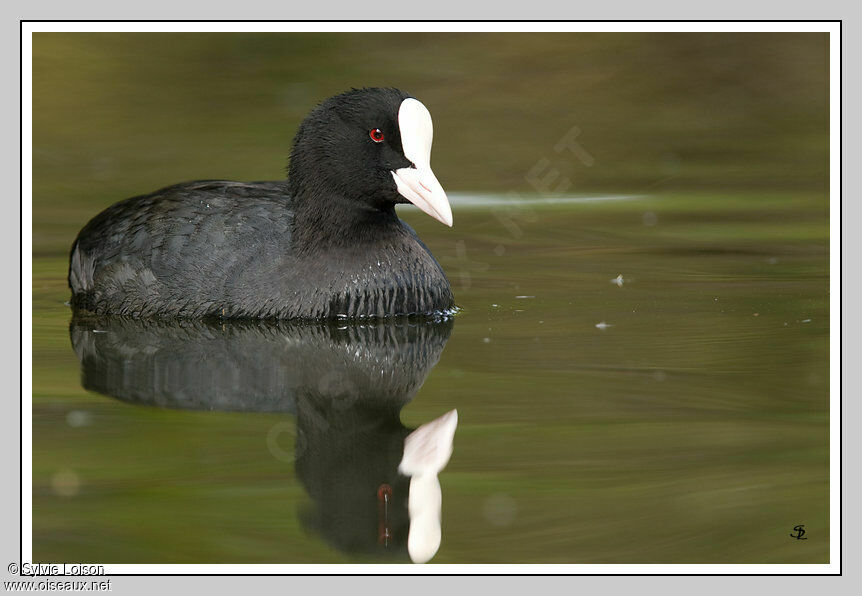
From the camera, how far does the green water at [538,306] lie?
5398 millimetres

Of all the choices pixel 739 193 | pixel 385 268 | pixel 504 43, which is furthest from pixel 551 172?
pixel 385 268

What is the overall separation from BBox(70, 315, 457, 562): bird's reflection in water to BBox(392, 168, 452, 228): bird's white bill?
61 cm

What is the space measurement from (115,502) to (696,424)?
231cm

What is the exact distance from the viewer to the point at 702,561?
518cm

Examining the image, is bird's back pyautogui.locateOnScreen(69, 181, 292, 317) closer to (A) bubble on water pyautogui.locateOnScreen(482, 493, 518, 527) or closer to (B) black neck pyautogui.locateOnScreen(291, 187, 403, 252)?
(B) black neck pyautogui.locateOnScreen(291, 187, 403, 252)

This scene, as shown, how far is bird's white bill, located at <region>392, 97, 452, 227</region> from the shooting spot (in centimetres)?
808

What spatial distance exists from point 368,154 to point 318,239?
55 cm

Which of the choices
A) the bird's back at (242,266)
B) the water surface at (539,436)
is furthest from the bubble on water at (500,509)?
the bird's back at (242,266)

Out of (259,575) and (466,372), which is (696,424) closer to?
(466,372)

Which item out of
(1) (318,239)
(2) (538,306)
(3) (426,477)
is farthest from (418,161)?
(3) (426,477)

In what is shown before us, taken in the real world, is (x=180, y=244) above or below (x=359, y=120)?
below

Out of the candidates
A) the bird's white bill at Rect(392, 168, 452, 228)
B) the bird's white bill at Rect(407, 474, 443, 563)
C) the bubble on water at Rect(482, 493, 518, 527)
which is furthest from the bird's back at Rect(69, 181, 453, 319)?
the bubble on water at Rect(482, 493, 518, 527)

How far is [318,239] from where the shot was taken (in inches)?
332

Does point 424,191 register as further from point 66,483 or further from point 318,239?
point 66,483
